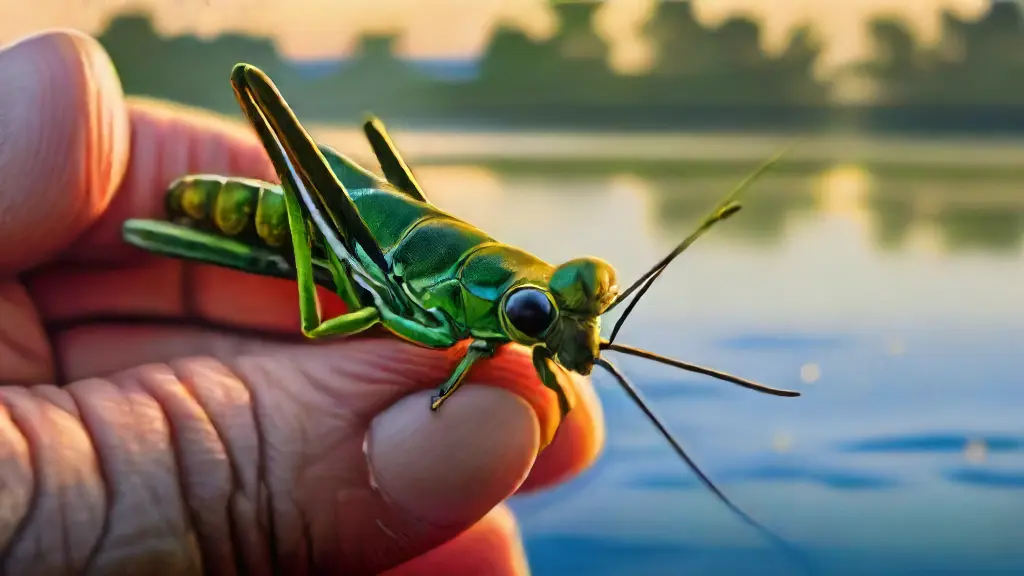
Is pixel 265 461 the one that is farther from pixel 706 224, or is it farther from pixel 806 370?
pixel 806 370

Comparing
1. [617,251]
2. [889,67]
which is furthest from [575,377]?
[889,67]

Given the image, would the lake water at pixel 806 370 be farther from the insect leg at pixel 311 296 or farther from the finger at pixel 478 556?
the insect leg at pixel 311 296

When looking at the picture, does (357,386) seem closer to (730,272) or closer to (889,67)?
(730,272)

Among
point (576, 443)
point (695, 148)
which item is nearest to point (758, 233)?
point (695, 148)

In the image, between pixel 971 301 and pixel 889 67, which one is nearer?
pixel 971 301

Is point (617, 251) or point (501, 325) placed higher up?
point (617, 251)

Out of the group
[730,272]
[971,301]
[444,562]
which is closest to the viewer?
[444,562]

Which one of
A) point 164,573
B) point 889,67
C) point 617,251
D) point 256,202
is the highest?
point 889,67

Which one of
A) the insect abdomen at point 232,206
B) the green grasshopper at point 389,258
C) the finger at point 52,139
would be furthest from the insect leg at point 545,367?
the finger at point 52,139
